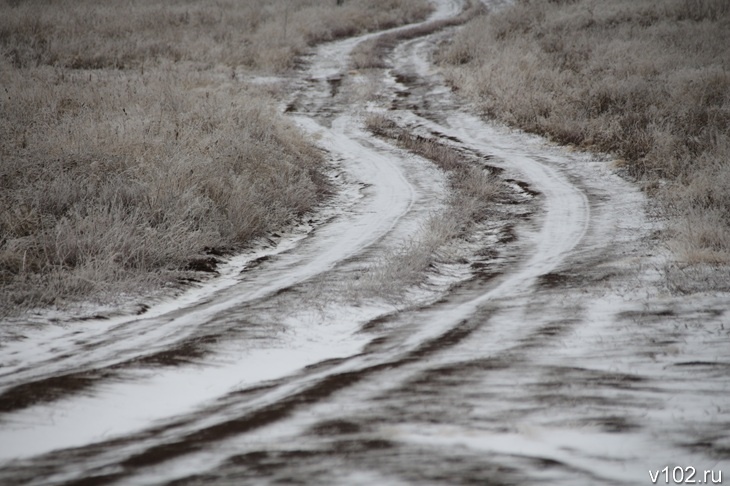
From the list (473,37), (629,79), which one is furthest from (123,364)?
(473,37)

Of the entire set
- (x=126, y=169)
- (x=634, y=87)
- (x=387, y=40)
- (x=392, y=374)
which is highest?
(x=387, y=40)

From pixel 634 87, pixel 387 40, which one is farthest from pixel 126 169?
pixel 387 40

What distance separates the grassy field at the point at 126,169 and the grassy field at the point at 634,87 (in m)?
5.08

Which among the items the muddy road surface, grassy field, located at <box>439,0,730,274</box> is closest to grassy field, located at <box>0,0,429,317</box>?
the muddy road surface

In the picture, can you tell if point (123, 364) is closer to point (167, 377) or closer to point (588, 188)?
point (167, 377)

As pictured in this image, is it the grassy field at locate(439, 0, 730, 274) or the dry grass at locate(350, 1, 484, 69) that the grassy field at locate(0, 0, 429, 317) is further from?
the dry grass at locate(350, 1, 484, 69)

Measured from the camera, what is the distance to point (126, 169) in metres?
7.53

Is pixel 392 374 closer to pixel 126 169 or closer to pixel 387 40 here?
pixel 126 169

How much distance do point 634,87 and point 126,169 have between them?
11.7 m

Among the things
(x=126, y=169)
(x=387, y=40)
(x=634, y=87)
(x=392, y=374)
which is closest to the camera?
(x=392, y=374)

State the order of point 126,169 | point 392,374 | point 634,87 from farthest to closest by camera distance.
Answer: point 634,87
point 126,169
point 392,374

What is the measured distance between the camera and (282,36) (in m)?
23.7

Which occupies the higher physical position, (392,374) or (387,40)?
(387,40)

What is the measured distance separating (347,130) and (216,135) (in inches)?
195
